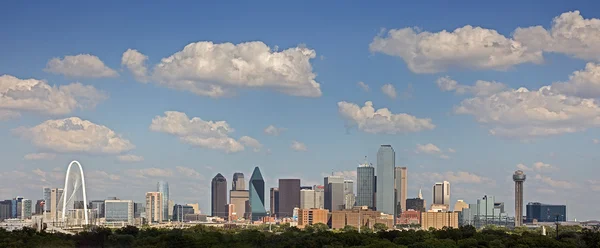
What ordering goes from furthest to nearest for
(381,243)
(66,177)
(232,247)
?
(66,177) < (232,247) < (381,243)

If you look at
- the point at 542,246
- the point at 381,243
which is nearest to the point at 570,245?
the point at 542,246

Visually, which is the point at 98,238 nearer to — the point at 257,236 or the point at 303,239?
the point at 257,236

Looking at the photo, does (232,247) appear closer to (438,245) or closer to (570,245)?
(438,245)

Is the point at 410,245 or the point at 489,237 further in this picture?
the point at 489,237

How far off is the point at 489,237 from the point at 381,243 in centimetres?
2318

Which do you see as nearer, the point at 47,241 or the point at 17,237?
the point at 47,241

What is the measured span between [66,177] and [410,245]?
314 ft

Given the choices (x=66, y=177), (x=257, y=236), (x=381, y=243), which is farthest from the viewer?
(x=66, y=177)

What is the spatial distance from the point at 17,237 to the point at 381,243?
4428 cm

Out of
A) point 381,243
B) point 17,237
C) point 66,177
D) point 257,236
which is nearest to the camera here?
point 381,243

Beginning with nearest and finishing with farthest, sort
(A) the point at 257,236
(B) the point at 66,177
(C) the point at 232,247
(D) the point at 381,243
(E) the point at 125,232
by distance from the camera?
(D) the point at 381,243, (C) the point at 232,247, (A) the point at 257,236, (E) the point at 125,232, (B) the point at 66,177

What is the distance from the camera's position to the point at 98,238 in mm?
122625

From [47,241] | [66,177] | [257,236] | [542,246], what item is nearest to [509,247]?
[542,246]

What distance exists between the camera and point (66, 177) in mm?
174625
